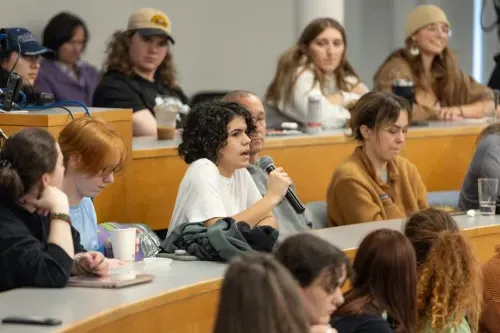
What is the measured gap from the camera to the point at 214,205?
11.8 feet

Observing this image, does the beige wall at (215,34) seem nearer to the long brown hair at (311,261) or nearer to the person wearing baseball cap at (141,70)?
the person wearing baseball cap at (141,70)

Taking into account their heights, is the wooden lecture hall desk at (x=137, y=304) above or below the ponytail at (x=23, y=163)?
below

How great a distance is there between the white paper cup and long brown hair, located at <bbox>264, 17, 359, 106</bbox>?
8.07 ft

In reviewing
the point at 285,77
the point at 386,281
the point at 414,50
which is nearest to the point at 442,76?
the point at 414,50

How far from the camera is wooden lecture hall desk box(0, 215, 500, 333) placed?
2.61 metres

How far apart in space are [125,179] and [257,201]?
851 mm

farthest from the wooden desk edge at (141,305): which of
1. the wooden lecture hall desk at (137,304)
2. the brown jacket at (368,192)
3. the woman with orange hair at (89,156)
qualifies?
the brown jacket at (368,192)

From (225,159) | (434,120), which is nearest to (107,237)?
(225,159)

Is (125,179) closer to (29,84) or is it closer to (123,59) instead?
(29,84)

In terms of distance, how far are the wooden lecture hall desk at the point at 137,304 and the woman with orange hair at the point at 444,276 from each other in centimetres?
57

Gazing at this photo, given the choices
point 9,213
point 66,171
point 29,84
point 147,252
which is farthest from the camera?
point 29,84

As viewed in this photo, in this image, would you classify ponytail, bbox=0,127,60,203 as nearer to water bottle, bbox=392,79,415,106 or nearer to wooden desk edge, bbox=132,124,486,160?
wooden desk edge, bbox=132,124,486,160

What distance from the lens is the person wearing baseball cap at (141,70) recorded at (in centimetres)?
535

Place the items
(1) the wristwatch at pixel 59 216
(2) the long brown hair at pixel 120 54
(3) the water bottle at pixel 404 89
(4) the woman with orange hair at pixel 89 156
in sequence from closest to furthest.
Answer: (1) the wristwatch at pixel 59 216
(4) the woman with orange hair at pixel 89 156
(2) the long brown hair at pixel 120 54
(3) the water bottle at pixel 404 89
